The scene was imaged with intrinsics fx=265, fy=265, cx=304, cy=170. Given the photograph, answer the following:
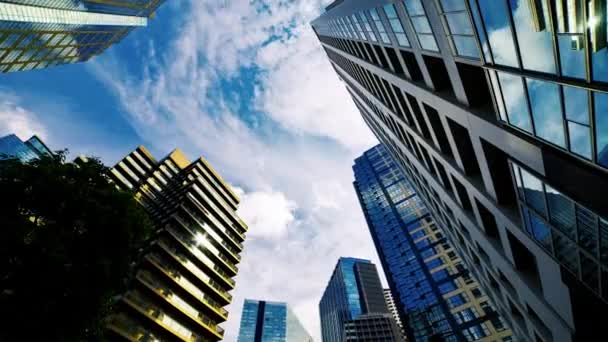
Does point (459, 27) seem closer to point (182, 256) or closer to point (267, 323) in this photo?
point (182, 256)

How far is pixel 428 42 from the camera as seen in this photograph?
12.8 metres

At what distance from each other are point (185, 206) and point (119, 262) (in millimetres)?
26983

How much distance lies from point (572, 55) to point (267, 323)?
204975 mm

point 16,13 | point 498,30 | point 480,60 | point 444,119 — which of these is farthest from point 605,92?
point 16,13

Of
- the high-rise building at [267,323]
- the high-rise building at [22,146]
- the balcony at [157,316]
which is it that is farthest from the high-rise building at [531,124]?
the high-rise building at [267,323]

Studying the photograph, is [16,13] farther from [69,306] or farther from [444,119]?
[444,119]

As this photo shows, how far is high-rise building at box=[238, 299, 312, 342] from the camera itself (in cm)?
17425

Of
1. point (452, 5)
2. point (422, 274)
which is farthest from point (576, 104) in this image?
point (422, 274)

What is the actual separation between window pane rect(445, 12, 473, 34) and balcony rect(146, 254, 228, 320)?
31.4 m

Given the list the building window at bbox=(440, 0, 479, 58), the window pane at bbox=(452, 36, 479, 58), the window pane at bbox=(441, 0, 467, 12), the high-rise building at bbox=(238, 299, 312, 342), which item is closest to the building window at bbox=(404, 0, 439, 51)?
the building window at bbox=(440, 0, 479, 58)

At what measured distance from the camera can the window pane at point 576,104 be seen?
19.1ft

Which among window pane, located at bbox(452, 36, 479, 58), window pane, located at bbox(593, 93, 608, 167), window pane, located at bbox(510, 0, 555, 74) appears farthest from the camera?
window pane, located at bbox(452, 36, 479, 58)

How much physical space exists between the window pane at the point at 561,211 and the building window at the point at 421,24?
305 inches

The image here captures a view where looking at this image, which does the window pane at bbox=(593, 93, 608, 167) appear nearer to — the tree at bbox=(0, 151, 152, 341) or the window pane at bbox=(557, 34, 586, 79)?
the window pane at bbox=(557, 34, 586, 79)
